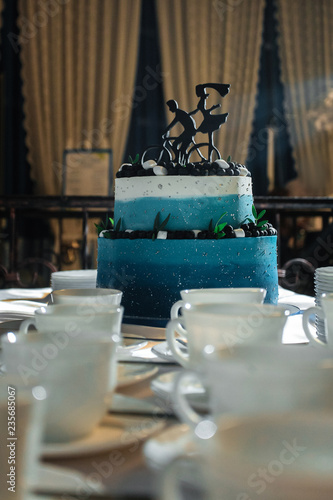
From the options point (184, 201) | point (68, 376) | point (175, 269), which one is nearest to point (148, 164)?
point (184, 201)

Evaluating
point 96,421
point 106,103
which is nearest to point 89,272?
point 96,421

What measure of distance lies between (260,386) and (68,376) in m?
0.17

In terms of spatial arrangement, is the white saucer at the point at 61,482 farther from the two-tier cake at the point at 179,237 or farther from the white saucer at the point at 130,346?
the two-tier cake at the point at 179,237

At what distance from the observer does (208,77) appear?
17.6 ft

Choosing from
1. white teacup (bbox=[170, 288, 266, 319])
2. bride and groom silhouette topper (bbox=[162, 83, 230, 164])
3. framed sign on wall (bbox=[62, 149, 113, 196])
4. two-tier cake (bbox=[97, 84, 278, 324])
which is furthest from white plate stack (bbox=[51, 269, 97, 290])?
framed sign on wall (bbox=[62, 149, 113, 196])

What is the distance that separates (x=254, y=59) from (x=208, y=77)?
526 millimetres

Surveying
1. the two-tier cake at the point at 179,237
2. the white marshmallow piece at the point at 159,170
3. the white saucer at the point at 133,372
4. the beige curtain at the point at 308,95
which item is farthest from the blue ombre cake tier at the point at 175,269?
the beige curtain at the point at 308,95

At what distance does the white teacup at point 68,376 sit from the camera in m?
0.44

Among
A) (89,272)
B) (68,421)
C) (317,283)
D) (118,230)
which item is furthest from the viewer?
(89,272)

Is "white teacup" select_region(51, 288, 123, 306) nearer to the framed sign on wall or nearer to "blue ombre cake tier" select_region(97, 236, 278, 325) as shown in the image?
"blue ombre cake tier" select_region(97, 236, 278, 325)

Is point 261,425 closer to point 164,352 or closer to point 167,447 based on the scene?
point 167,447

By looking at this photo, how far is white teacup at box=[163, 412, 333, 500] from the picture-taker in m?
0.33

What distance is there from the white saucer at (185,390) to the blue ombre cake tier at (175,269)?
0.55 meters

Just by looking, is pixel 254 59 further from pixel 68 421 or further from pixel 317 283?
pixel 68 421
